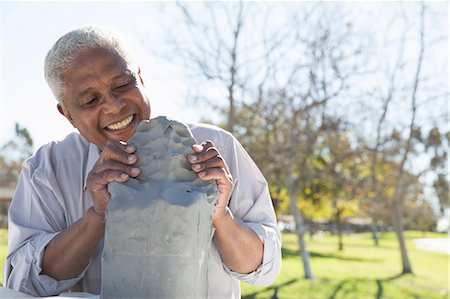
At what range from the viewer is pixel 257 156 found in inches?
598

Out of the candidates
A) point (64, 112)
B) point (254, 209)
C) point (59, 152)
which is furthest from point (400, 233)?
point (64, 112)

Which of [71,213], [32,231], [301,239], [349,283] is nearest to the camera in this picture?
[32,231]

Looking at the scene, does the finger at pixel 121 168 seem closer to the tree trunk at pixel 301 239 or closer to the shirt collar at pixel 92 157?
the shirt collar at pixel 92 157

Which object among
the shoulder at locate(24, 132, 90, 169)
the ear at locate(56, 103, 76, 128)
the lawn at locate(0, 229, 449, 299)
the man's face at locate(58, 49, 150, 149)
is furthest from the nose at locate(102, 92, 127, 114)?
the lawn at locate(0, 229, 449, 299)

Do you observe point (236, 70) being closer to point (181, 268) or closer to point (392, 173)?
point (392, 173)

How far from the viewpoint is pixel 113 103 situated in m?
1.68

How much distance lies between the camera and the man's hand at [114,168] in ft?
4.39

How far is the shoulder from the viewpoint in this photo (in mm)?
1979

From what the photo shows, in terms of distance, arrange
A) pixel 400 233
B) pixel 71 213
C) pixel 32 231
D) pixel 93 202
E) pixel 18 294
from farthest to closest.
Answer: pixel 400 233
pixel 71 213
pixel 32 231
pixel 18 294
pixel 93 202

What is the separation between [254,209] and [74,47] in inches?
32.2

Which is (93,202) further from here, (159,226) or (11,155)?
(11,155)

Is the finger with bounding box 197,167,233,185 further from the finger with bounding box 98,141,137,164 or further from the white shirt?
the white shirt

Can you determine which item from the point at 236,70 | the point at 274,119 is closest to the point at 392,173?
the point at 274,119

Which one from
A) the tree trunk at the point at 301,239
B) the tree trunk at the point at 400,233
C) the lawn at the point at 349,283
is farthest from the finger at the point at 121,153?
the tree trunk at the point at 400,233
